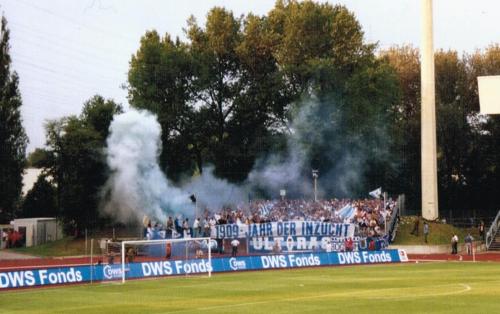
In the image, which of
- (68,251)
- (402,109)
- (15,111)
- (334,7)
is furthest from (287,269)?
(402,109)

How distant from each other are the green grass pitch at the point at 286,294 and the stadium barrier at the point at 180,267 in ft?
3.24

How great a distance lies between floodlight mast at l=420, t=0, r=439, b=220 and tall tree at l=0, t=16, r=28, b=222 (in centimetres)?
3362

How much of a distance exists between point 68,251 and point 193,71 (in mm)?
25543

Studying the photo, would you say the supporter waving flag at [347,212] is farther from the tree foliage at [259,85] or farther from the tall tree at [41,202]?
the tall tree at [41,202]

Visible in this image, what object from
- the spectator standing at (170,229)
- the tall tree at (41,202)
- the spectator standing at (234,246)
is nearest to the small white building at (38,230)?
the tall tree at (41,202)

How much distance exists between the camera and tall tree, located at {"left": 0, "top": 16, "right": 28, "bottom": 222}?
63656 mm

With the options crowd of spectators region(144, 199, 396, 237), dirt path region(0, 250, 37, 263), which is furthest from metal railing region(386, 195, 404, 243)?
dirt path region(0, 250, 37, 263)

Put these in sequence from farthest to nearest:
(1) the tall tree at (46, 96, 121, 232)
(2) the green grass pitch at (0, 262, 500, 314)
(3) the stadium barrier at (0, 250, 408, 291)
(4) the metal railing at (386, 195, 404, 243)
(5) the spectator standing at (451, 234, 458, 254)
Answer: (1) the tall tree at (46, 96, 121, 232)
(4) the metal railing at (386, 195, 404, 243)
(5) the spectator standing at (451, 234, 458, 254)
(3) the stadium barrier at (0, 250, 408, 291)
(2) the green grass pitch at (0, 262, 500, 314)

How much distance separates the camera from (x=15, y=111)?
67.2 meters

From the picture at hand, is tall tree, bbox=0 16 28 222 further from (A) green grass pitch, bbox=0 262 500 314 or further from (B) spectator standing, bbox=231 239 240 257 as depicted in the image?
(A) green grass pitch, bbox=0 262 500 314

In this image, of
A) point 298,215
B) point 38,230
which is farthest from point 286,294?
point 38,230

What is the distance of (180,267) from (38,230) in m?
34.2

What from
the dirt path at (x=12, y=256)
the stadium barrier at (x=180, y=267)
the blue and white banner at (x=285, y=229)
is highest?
the blue and white banner at (x=285, y=229)

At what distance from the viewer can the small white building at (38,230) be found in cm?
7606
